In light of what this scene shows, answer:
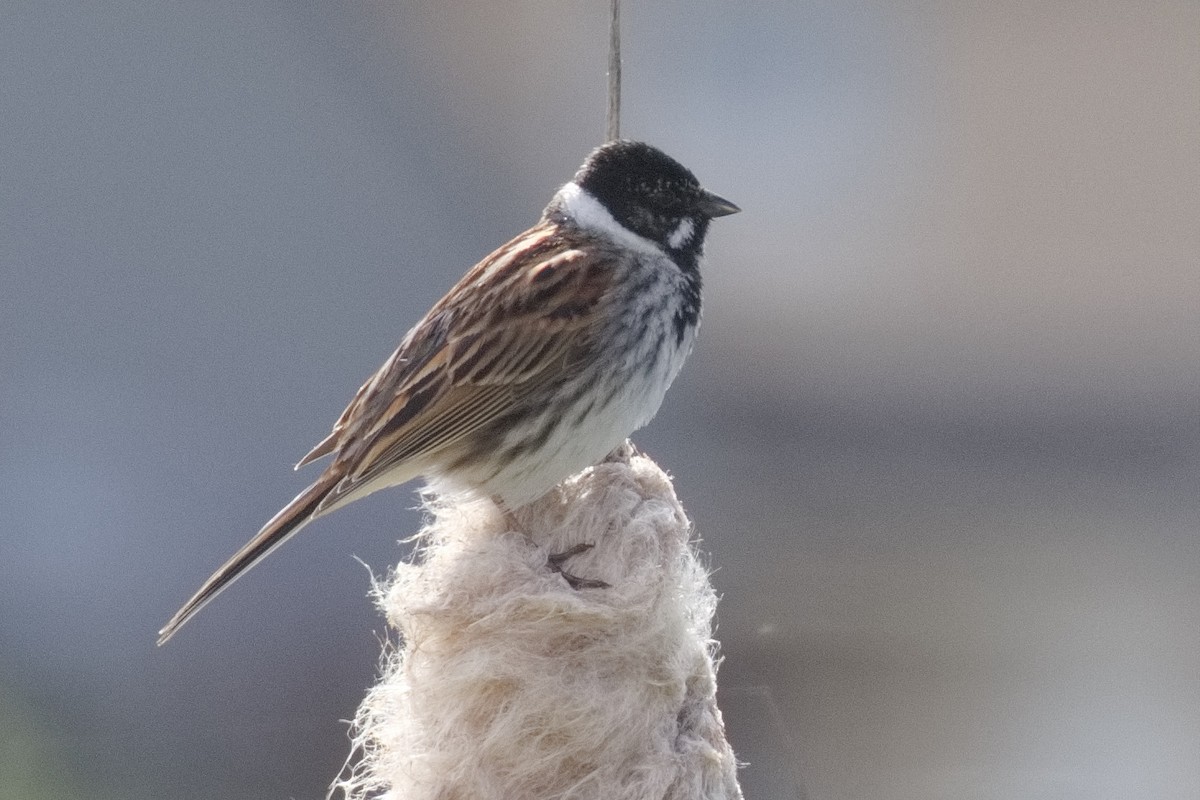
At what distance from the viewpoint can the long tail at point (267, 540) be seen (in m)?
1.97

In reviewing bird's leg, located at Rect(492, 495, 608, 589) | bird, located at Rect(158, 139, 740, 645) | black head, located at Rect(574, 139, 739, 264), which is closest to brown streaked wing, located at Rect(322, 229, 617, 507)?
bird, located at Rect(158, 139, 740, 645)

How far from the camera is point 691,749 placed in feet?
5.39

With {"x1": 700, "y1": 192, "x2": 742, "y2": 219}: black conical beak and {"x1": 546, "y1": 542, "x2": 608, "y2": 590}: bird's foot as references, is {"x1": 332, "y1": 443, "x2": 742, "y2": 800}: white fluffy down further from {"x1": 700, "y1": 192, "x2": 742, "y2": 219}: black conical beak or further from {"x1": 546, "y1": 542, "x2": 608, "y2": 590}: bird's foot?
{"x1": 700, "y1": 192, "x2": 742, "y2": 219}: black conical beak

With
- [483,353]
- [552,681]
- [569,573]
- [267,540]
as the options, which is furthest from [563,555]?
[483,353]

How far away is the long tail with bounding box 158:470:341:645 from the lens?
197 centimetres

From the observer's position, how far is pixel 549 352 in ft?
7.89

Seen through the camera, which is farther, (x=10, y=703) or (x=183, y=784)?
(x=183, y=784)

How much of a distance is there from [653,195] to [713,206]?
0.10m

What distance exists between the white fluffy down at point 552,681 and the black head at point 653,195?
2.58 feet

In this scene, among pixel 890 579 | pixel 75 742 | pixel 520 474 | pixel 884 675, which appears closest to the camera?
pixel 520 474

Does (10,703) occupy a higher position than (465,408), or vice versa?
(465,408)

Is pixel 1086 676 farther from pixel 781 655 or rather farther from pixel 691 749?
pixel 691 749

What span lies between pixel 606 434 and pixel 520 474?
0.16 metres

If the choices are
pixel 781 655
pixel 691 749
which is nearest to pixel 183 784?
pixel 781 655
